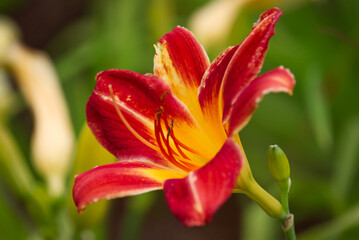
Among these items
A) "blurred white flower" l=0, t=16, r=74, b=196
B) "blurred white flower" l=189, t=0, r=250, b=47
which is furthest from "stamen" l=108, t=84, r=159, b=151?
"blurred white flower" l=189, t=0, r=250, b=47

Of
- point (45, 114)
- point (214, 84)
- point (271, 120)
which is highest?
point (214, 84)

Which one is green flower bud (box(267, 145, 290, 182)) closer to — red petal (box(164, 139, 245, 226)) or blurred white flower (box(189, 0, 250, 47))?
red petal (box(164, 139, 245, 226))

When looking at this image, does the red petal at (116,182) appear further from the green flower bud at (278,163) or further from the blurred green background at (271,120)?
the blurred green background at (271,120)

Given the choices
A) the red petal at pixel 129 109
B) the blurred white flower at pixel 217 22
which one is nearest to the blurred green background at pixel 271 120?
the blurred white flower at pixel 217 22

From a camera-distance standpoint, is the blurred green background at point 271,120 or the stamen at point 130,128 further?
the blurred green background at point 271,120

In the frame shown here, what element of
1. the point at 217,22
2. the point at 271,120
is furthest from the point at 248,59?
the point at 271,120

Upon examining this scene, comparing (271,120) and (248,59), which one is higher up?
(248,59)

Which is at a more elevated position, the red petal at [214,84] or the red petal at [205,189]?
the red petal at [214,84]

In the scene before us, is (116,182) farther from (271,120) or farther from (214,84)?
(271,120)
